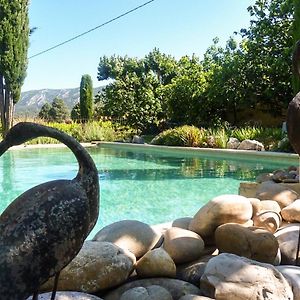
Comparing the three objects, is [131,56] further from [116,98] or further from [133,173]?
[133,173]

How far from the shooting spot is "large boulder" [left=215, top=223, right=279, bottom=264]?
2.51 metres

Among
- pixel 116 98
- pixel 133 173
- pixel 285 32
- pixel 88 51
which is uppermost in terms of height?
pixel 88 51

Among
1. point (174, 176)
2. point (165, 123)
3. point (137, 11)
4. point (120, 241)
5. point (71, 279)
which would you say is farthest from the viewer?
point (165, 123)

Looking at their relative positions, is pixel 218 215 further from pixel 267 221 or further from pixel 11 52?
pixel 11 52

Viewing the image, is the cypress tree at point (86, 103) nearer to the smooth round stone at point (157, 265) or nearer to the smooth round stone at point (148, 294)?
the smooth round stone at point (157, 265)

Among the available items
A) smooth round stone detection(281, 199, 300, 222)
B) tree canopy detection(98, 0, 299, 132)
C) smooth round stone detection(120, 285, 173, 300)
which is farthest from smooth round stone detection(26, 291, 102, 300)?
tree canopy detection(98, 0, 299, 132)

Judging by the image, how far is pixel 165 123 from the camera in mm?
19469

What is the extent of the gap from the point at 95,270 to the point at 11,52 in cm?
1992

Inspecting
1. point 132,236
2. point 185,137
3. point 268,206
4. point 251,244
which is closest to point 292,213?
point 268,206

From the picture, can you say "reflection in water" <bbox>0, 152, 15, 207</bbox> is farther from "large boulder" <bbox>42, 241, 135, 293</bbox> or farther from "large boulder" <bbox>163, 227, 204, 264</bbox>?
"large boulder" <bbox>42, 241, 135, 293</bbox>

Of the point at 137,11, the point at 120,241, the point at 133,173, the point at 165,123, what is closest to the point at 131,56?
the point at 165,123

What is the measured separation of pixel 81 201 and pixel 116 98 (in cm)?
1933

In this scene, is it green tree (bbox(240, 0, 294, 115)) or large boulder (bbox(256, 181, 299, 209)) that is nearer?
large boulder (bbox(256, 181, 299, 209))

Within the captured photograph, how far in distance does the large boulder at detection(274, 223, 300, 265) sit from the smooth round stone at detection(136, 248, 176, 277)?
774mm
